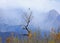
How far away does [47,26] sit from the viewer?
13.5 ft

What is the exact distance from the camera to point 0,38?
13.1 feet

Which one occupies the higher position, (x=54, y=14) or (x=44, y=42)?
(x=54, y=14)

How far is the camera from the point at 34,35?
4086mm

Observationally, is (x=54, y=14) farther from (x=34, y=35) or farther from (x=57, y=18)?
(x=34, y=35)

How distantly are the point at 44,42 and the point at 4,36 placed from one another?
677 mm

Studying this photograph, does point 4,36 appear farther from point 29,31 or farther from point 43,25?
point 43,25

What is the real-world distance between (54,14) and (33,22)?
1.27 ft

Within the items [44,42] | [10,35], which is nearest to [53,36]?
[44,42]

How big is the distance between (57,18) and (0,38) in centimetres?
104

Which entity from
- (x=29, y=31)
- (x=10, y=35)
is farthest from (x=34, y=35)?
(x=10, y=35)

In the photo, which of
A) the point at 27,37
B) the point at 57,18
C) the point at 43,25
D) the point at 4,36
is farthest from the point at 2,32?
the point at 57,18

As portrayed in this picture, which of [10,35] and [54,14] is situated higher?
[54,14]

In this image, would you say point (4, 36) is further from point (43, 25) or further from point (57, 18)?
point (57, 18)

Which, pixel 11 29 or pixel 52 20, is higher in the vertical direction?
pixel 52 20
